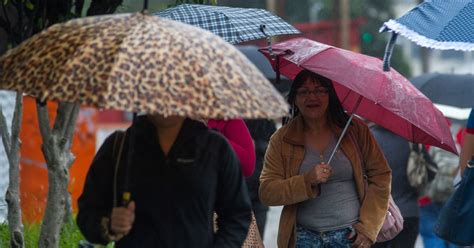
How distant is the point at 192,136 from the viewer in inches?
177

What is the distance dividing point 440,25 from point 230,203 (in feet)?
6.70

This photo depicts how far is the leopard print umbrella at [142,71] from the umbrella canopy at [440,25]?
6.25ft

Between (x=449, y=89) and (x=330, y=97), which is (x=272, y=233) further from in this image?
(x=330, y=97)

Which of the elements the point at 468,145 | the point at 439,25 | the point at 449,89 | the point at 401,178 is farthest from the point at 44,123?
the point at 449,89

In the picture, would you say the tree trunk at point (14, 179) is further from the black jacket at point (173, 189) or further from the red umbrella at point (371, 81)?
the black jacket at point (173, 189)

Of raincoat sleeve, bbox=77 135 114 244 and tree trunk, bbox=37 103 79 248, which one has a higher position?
raincoat sleeve, bbox=77 135 114 244

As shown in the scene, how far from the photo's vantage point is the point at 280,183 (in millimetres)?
5938

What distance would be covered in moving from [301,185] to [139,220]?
1581 mm

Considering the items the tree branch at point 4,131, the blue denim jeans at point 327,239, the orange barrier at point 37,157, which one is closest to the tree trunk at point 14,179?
the tree branch at point 4,131

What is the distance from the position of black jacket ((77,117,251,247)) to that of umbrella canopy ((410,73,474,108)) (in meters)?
6.09

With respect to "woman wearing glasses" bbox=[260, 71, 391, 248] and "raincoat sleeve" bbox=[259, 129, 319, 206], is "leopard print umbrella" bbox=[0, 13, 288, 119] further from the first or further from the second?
"woman wearing glasses" bbox=[260, 71, 391, 248]

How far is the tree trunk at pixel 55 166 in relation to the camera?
6301 mm

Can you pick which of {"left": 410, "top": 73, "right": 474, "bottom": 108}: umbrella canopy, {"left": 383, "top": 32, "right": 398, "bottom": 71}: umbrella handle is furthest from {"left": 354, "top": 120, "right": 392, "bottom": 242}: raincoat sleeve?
{"left": 410, "top": 73, "right": 474, "bottom": 108}: umbrella canopy

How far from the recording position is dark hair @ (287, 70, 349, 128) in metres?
6.08
